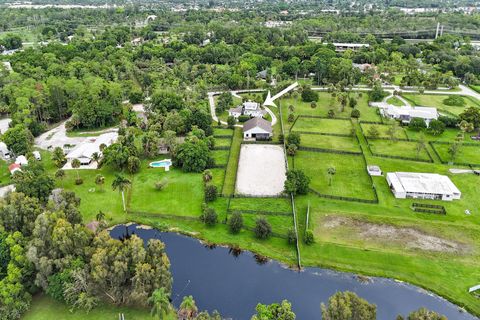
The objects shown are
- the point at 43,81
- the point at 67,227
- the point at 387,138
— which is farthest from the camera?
the point at 43,81

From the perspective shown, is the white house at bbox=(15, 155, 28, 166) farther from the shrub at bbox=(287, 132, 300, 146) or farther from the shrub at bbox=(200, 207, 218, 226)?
the shrub at bbox=(287, 132, 300, 146)

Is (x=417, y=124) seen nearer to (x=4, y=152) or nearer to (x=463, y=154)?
(x=463, y=154)

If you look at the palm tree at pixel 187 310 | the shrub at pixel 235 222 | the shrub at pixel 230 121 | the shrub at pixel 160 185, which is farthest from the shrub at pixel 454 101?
the palm tree at pixel 187 310

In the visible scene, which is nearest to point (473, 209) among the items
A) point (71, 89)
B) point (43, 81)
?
point (71, 89)

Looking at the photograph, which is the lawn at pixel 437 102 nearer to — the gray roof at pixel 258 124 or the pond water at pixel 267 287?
the gray roof at pixel 258 124

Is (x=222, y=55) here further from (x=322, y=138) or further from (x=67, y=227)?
(x=67, y=227)

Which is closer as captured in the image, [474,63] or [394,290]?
[394,290]

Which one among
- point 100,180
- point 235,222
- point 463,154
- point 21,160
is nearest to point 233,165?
point 235,222

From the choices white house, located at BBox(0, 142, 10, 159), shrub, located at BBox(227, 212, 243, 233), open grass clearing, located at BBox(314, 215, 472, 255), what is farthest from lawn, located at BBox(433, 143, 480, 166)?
white house, located at BBox(0, 142, 10, 159)
